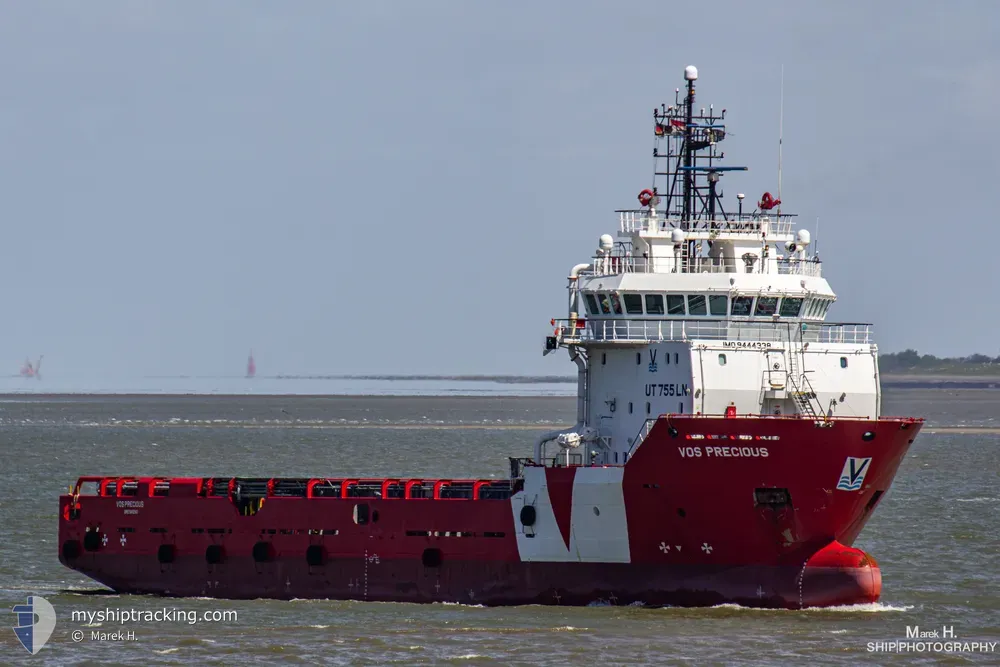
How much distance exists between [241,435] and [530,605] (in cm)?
7703

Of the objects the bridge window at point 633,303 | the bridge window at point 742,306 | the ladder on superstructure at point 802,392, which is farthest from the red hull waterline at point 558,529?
the bridge window at point 633,303

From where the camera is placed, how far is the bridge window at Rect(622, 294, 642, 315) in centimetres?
3550

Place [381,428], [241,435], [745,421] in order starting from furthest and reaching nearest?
[381,428]
[241,435]
[745,421]

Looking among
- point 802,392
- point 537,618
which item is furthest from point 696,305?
point 537,618

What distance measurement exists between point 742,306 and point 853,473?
451 centimetres

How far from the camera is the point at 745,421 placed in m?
32.1

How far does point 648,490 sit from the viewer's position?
33.0 m

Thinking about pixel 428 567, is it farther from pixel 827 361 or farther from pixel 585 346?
pixel 827 361

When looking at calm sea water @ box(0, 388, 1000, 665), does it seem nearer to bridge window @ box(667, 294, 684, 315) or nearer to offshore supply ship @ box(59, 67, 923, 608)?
offshore supply ship @ box(59, 67, 923, 608)

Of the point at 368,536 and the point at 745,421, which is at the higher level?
the point at 745,421

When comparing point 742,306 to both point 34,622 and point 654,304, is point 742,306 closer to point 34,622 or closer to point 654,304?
point 654,304

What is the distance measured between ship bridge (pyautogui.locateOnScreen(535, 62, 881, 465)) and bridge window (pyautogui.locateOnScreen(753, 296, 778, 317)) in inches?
0.8

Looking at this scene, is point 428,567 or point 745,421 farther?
point 428,567

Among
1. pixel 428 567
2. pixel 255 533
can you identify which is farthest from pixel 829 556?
pixel 255 533
